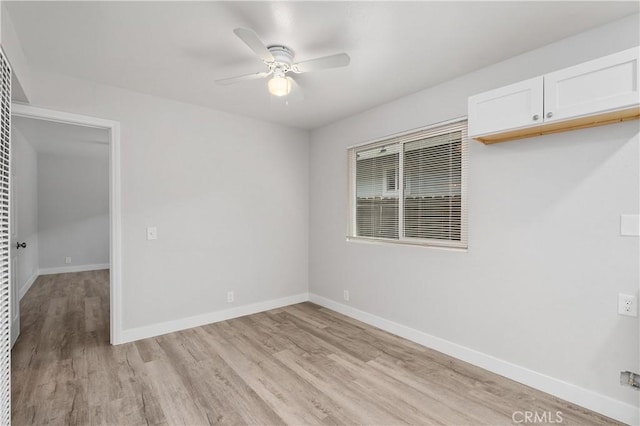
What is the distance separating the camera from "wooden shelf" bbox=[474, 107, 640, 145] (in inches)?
72.4

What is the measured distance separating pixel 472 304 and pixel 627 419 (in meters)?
1.09

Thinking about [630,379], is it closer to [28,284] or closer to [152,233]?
[152,233]

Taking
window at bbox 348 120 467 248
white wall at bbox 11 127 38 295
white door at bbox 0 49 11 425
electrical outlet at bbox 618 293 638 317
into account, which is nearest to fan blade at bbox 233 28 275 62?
white door at bbox 0 49 11 425

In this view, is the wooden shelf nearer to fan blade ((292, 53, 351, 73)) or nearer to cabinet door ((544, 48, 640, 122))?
cabinet door ((544, 48, 640, 122))

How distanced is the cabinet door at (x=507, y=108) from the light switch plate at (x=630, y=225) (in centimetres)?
81

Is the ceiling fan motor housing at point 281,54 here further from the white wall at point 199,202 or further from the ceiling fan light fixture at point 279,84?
the white wall at point 199,202

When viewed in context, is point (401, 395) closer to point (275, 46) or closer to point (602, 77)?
point (602, 77)

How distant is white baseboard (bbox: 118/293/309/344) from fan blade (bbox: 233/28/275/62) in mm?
2943

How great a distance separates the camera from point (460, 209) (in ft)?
9.37

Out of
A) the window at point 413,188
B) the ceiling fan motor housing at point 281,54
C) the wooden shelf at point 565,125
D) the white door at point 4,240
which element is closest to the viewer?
the white door at point 4,240

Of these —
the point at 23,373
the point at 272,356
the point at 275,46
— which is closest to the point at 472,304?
the point at 272,356

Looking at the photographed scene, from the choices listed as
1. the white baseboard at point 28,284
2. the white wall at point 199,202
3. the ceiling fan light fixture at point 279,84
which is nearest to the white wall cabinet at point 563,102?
the ceiling fan light fixture at point 279,84

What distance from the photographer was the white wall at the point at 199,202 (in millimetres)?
3174

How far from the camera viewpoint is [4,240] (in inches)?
71.3
